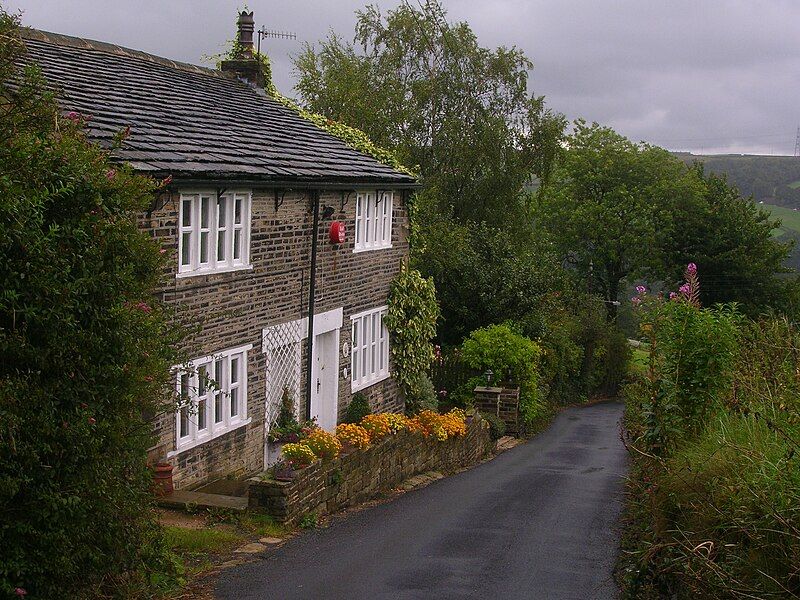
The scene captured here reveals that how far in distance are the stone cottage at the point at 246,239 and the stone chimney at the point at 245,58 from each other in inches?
21.5

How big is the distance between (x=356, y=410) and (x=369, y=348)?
62.3 inches

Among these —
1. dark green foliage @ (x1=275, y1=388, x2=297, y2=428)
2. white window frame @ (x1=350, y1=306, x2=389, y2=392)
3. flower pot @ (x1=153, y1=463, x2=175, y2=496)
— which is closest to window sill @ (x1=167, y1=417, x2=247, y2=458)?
flower pot @ (x1=153, y1=463, x2=175, y2=496)

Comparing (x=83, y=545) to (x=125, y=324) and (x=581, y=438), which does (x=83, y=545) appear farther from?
(x=581, y=438)

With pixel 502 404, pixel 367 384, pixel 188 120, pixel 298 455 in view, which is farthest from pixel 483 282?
pixel 298 455

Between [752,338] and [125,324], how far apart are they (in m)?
6.37

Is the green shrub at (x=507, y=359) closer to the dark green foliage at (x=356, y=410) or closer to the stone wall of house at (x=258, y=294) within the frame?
the stone wall of house at (x=258, y=294)

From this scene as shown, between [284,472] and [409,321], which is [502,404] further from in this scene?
[284,472]

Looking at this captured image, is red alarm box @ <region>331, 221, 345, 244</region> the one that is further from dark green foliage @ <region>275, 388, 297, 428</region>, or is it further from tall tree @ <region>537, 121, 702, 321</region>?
tall tree @ <region>537, 121, 702, 321</region>

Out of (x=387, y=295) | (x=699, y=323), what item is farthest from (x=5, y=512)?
(x=387, y=295)

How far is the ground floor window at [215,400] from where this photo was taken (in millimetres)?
12614

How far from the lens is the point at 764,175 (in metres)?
128

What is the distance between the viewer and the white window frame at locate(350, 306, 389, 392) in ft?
61.5

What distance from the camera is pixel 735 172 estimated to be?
129250 mm

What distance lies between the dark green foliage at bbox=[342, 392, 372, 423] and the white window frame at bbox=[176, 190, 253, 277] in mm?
5062
